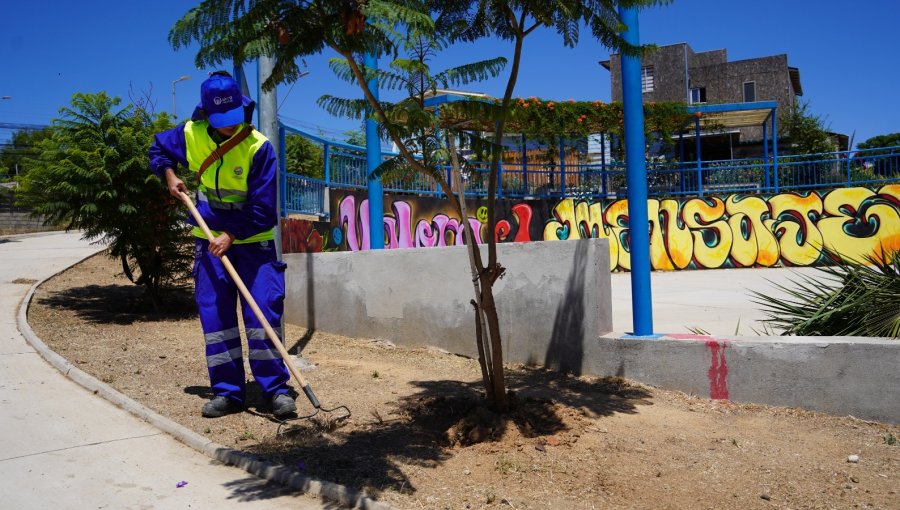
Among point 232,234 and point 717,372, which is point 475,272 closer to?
point 232,234

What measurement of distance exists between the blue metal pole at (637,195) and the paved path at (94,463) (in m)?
3.27

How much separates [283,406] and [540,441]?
5.81 ft

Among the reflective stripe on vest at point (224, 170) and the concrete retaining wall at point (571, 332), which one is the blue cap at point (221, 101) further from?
the concrete retaining wall at point (571, 332)

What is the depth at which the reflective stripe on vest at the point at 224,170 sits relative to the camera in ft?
16.4

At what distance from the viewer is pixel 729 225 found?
62.8 ft

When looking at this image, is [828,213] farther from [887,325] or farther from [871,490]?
[871,490]

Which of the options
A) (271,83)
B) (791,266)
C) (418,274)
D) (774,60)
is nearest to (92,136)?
(418,274)

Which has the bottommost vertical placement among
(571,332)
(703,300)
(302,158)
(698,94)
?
(703,300)

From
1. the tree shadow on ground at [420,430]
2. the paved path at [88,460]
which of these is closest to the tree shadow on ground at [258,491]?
the paved path at [88,460]

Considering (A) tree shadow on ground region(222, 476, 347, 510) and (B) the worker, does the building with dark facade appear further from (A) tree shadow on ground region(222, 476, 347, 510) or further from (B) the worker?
(A) tree shadow on ground region(222, 476, 347, 510)

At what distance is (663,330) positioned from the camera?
322 inches

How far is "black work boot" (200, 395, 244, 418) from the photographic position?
4816 millimetres

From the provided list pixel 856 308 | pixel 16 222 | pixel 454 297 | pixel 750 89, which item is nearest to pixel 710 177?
pixel 454 297

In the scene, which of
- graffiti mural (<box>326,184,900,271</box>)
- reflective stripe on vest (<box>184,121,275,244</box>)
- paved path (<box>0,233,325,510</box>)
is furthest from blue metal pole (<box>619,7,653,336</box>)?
graffiti mural (<box>326,184,900,271</box>)
